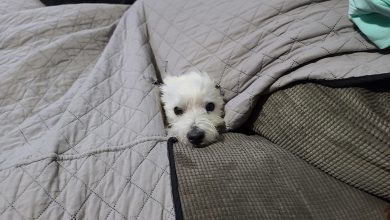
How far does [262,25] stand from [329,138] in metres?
0.53

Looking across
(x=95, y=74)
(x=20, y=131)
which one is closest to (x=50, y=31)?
(x=95, y=74)

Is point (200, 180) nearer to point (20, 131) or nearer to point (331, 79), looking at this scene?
point (331, 79)

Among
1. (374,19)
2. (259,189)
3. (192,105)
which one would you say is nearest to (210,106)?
(192,105)

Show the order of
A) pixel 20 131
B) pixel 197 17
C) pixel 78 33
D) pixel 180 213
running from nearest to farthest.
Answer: pixel 180 213
pixel 20 131
pixel 197 17
pixel 78 33

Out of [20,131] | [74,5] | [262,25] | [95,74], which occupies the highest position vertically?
[262,25]

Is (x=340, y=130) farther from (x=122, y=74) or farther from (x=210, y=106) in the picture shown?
(x=122, y=74)

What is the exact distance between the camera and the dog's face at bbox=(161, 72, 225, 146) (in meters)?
1.42

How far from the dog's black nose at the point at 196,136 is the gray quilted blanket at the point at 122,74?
0.12 m

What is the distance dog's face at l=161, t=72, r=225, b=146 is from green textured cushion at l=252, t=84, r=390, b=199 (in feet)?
0.93

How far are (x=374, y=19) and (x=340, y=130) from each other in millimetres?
397

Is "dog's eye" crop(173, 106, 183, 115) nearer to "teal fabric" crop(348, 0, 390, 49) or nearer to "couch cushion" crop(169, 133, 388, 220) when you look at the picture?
"couch cushion" crop(169, 133, 388, 220)

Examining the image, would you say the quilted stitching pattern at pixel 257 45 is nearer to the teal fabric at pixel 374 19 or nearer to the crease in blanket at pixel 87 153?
the teal fabric at pixel 374 19

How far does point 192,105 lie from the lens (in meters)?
1.56

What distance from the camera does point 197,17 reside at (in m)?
1.61
